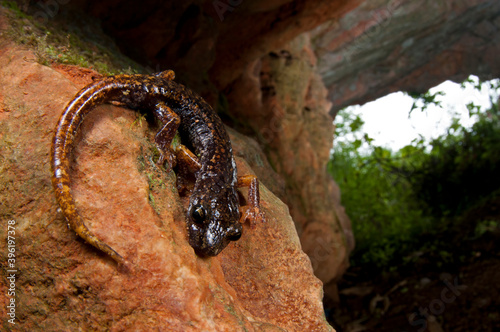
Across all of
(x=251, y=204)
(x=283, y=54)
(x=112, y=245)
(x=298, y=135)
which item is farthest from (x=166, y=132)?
(x=283, y=54)

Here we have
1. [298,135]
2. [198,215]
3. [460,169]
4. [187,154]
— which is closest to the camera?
[198,215]

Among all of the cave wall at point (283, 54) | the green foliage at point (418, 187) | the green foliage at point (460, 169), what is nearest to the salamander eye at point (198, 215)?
the cave wall at point (283, 54)

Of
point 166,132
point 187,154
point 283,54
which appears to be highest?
point 283,54

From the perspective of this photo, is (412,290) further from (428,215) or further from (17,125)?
(17,125)

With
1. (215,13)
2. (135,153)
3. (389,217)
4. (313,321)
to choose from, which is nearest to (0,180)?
(135,153)

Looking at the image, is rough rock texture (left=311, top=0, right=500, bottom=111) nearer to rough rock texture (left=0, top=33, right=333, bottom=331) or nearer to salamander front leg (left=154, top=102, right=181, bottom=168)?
salamander front leg (left=154, top=102, right=181, bottom=168)

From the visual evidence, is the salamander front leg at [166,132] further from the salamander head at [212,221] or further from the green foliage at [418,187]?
the green foliage at [418,187]

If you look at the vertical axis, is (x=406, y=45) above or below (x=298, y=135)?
above

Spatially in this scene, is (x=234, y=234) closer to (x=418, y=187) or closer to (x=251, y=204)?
(x=251, y=204)

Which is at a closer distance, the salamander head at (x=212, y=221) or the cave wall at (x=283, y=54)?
the salamander head at (x=212, y=221)
